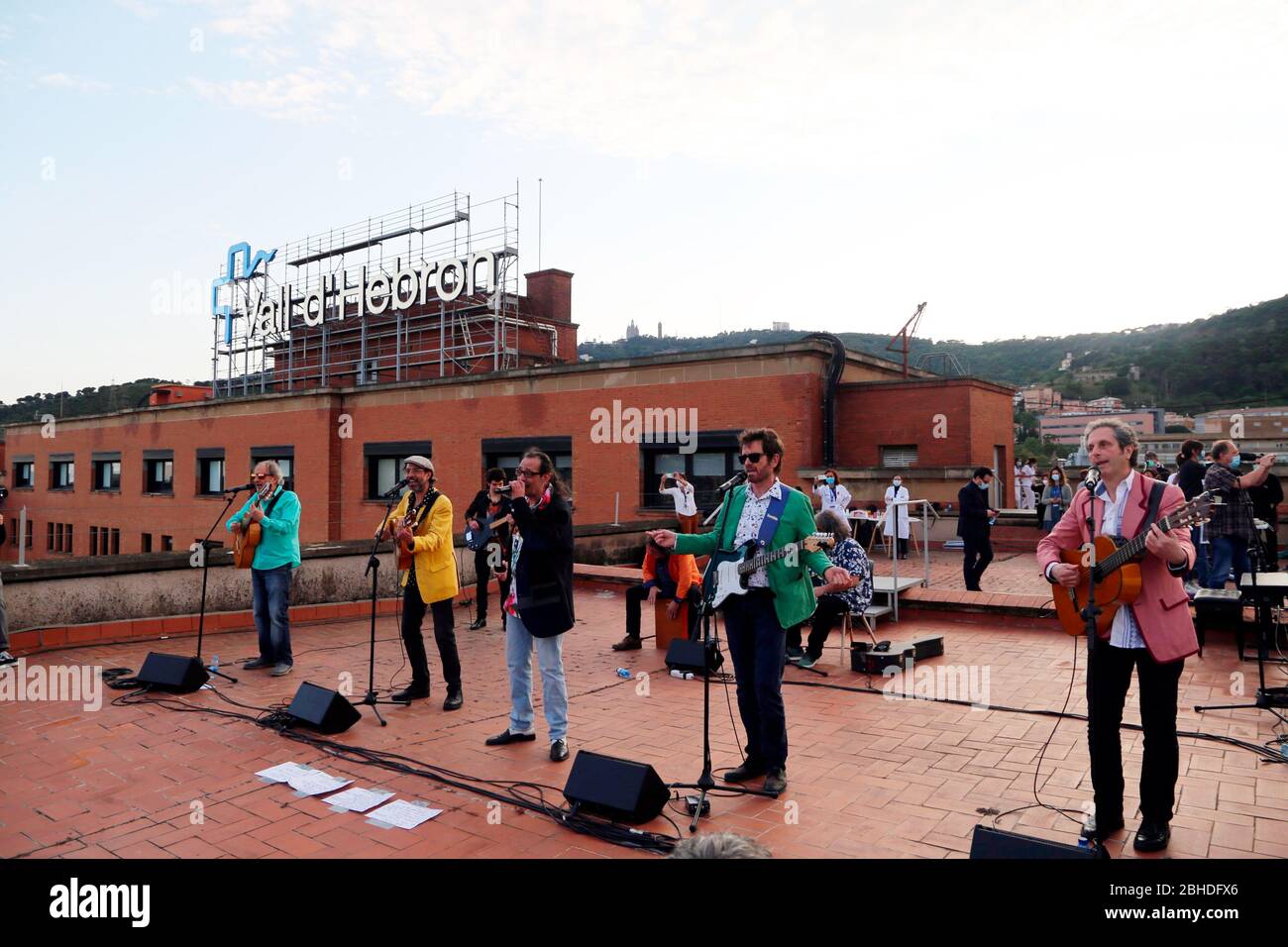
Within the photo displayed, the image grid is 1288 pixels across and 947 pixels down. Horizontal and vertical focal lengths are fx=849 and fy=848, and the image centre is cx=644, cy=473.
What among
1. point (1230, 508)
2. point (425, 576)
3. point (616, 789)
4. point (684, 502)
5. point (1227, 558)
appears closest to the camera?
point (616, 789)

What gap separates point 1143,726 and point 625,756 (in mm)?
3030

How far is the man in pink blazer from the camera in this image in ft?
13.2

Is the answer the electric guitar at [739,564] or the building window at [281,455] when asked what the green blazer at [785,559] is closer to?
the electric guitar at [739,564]

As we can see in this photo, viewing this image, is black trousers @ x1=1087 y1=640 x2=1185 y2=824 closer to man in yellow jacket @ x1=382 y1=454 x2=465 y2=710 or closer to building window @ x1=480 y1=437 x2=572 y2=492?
man in yellow jacket @ x1=382 y1=454 x2=465 y2=710

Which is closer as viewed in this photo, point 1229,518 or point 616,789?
point 616,789

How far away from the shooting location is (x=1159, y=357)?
83.1m

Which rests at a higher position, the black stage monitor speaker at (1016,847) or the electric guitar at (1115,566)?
the electric guitar at (1115,566)

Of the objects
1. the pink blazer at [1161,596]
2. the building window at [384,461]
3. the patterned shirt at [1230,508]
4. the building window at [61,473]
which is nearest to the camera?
the pink blazer at [1161,596]

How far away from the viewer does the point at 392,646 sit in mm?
9789

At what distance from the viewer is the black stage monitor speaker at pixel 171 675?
7.18 metres

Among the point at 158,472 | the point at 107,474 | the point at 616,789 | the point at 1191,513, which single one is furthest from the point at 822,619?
the point at 107,474

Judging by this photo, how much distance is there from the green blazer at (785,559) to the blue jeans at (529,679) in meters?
1.22

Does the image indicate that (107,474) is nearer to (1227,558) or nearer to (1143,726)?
(1227,558)

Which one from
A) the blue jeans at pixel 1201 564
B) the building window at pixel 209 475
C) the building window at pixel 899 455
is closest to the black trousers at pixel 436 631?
the blue jeans at pixel 1201 564
